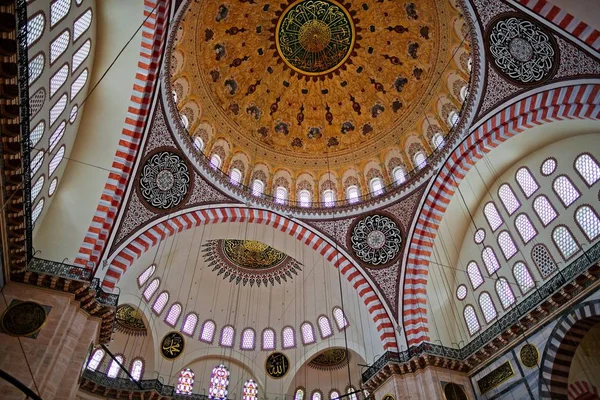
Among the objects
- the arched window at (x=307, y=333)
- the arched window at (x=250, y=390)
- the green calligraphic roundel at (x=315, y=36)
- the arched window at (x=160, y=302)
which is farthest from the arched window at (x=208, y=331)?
the green calligraphic roundel at (x=315, y=36)

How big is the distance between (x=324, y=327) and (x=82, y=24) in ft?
38.0

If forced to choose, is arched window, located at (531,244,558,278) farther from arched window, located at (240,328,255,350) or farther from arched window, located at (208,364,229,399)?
arched window, located at (208,364,229,399)

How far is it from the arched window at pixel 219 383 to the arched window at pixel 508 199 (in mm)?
10399

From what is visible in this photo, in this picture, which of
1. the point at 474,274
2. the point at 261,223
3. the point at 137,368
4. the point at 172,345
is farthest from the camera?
the point at 172,345

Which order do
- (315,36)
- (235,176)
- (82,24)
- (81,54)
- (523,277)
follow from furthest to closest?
(315,36)
(235,176)
(523,277)
(81,54)
(82,24)

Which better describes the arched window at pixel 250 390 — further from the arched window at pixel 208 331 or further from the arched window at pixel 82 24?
the arched window at pixel 82 24

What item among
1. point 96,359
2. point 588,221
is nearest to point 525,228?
point 588,221

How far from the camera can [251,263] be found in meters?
15.7

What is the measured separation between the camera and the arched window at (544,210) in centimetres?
1020

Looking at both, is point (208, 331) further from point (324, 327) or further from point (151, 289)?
point (324, 327)

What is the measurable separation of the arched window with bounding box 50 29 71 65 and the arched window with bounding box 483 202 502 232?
11034mm

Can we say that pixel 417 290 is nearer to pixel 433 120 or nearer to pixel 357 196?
pixel 357 196

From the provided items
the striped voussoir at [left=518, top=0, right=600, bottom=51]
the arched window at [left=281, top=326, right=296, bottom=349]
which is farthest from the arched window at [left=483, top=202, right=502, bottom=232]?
the arched window at [left=281, top=326, right=296, bottom=349]

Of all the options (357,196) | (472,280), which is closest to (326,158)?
(357,196)
